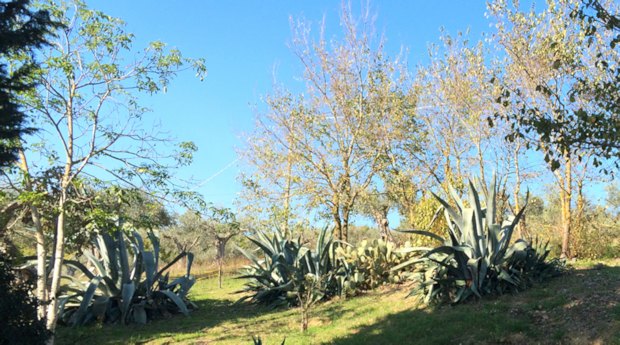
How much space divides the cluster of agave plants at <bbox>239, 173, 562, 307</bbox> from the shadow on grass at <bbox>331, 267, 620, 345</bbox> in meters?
0.39

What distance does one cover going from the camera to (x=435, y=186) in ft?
50.4

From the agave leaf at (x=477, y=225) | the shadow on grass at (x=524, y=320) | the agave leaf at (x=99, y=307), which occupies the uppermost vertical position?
the agave leaf at (x=477, y=225)

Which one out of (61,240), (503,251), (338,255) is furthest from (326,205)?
(61,240)

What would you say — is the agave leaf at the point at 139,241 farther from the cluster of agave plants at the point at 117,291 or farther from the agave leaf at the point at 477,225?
the agave leaf at the point at 477,225

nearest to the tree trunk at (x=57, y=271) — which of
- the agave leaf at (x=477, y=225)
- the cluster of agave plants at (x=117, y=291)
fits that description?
the cluster of agave plants at (x=117, y=291)

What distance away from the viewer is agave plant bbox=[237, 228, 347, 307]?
10.8 meters

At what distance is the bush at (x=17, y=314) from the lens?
16.8 ft

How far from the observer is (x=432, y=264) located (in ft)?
29.6

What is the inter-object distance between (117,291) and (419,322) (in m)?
6.31

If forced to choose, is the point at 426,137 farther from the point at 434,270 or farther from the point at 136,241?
the point at 136,241

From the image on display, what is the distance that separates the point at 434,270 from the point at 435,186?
712 centimetres

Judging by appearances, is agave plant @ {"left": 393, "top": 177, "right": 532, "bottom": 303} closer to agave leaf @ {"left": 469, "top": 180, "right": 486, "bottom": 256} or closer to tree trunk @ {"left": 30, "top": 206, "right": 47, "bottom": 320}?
agave leaf @ {"left": 469, "top": 180, "right": 486, "bottom": 256}

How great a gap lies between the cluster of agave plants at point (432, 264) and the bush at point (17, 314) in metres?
4.12

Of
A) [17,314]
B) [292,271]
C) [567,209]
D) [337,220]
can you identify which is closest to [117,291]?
[292,271]
